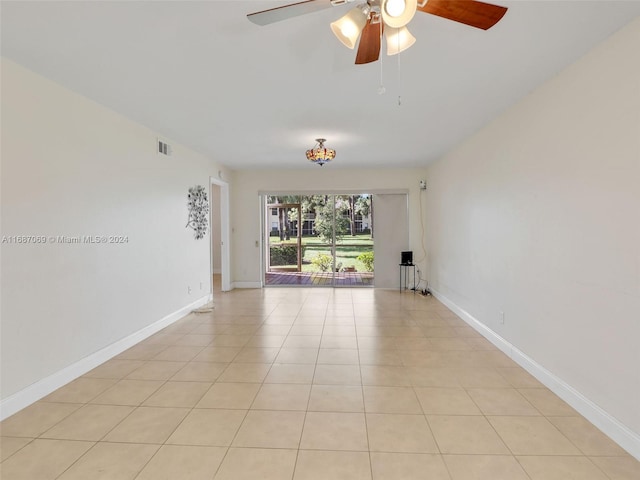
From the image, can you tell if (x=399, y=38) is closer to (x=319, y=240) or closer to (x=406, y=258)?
(x=406, y=258)

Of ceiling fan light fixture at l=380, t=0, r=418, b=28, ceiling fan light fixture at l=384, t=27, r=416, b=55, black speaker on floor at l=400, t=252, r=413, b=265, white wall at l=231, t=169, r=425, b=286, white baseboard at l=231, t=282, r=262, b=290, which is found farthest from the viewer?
white baseboard at l=231, t=282, r=262, b=290

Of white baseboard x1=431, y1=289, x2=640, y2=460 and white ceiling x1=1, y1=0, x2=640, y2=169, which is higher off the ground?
white ceiling x1=1, y1=0, x2=640, y2=169

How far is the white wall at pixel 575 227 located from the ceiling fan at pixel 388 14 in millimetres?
1146

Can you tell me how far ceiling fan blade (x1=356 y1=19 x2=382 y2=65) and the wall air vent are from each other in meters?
3.13

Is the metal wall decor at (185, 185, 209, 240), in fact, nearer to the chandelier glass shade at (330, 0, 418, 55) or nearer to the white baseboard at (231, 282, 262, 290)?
the white baseboard at (231, 282, 262, 290)

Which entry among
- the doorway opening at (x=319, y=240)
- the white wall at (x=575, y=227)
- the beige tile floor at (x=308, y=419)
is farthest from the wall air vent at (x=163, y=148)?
the white wall at (x=575, y=227)

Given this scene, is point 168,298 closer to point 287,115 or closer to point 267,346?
point 267,346

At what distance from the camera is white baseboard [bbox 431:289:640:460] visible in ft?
6.25

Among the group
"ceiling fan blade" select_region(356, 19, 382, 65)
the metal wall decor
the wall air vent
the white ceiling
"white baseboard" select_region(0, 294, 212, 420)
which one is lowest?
"white baseboard" select_region(0, 294, 212, 420)

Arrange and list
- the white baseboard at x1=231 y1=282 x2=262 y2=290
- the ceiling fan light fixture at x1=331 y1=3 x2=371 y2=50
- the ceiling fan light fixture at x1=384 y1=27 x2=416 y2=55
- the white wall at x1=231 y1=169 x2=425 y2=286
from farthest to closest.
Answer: the white baseboard at x1=231 y1=282 x2=262 y2=290 → the white wall at x1=231 y1=169 x2=425 y2=286 → the ceiling fan light fixture at x1=384 y1=27 x2=416 y2=55 → the ceiling fan light fixture at x1=331 y1=3 x2=371 y2=50

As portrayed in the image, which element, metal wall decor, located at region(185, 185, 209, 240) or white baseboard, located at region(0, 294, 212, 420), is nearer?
white baseboard, located at region(0, 294, 212, 420)

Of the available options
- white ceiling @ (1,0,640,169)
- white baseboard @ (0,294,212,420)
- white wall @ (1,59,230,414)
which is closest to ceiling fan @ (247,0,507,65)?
white ceiling @ (1,0,640,169)

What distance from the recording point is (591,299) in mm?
2201

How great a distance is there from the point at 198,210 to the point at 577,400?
4.93 metres
